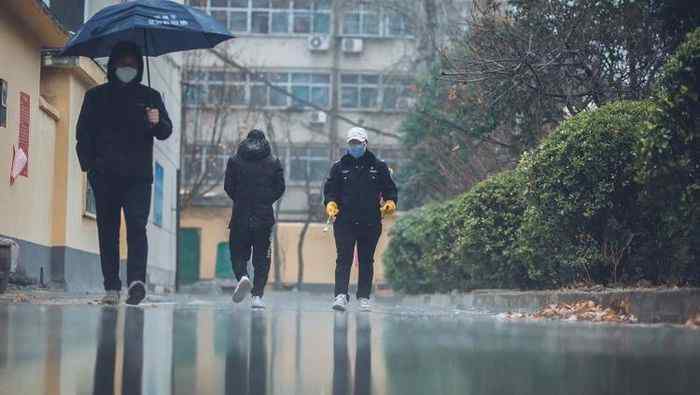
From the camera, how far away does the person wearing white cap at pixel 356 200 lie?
1438 cm

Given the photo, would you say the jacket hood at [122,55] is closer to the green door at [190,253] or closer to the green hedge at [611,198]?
the green hedge at [611,198]

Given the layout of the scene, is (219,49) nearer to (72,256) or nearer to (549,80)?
(72,256)

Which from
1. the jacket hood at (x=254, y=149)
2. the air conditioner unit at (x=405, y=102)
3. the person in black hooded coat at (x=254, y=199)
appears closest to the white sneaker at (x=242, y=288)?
the person in black hooded coat at (x=254, y=199)

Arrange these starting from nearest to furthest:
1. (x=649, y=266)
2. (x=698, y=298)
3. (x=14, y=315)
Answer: (x=14, y=315)
(x=698, y=298)
(x=649, y=266)

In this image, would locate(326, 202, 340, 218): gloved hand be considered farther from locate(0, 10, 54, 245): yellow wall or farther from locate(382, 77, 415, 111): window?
locate(382, 77, 415, 111): window

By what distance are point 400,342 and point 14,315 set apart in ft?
10.2

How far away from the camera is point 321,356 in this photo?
8.19 meters

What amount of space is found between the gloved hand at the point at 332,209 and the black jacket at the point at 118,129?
2939 millimetres

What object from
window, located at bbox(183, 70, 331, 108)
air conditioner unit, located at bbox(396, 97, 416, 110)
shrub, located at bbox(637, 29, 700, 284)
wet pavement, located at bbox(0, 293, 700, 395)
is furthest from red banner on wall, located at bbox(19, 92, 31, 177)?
window, located at bbox(183, 70, 331, 108)

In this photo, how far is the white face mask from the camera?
1172 cm

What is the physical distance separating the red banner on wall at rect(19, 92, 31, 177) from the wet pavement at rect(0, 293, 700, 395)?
734 cm

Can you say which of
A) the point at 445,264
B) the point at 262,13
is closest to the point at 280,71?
the point at 262,13

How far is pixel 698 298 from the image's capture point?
12.0 m

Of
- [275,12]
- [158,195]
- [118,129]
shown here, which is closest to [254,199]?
[118,129]
